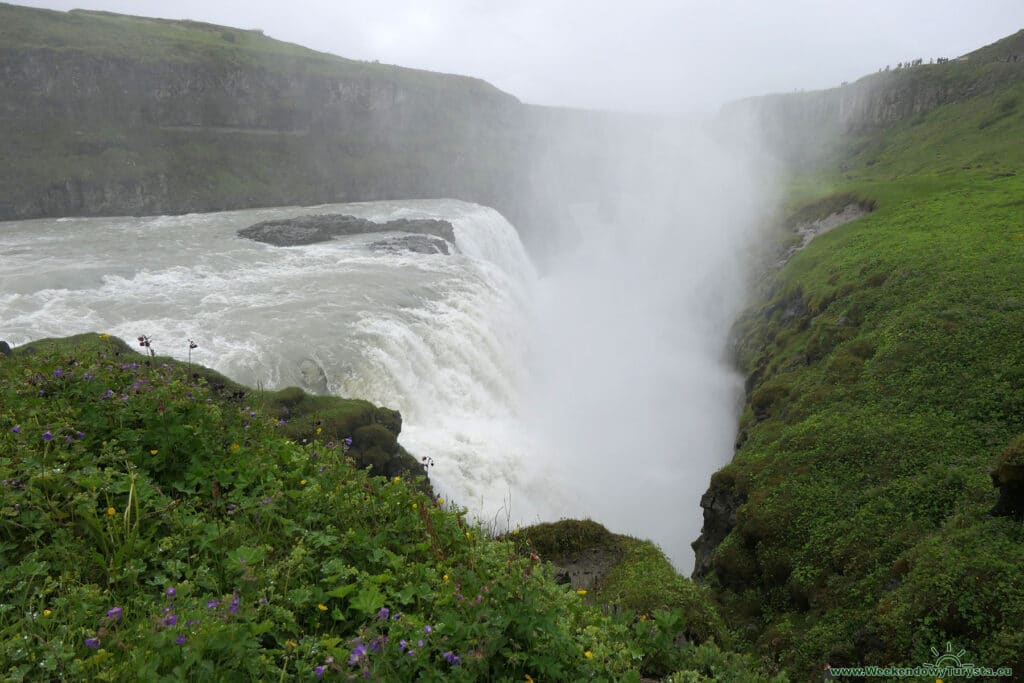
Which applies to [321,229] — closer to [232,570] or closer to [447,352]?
[447,352]

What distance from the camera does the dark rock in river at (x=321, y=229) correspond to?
46906 mm

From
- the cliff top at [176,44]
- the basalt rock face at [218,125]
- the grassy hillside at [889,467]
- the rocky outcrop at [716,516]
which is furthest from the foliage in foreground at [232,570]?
the cliff top at [176,44]

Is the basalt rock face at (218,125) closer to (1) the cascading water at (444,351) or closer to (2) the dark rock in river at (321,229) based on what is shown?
(1) the cascading water at (444,351)

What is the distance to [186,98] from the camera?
9712 cm

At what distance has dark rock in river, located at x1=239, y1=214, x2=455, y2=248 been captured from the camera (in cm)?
4691

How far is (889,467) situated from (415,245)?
35.7 meters

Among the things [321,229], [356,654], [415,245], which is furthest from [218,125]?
[356,654]

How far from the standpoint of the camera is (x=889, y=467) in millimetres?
12266

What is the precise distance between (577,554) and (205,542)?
8242mm

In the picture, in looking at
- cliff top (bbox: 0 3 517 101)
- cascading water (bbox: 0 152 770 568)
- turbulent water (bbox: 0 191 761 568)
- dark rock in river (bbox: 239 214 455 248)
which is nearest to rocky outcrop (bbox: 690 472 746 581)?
cascading water (bbox: 0 152 770 568)

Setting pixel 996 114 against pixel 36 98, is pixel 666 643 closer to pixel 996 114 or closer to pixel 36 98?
pixel 996 114

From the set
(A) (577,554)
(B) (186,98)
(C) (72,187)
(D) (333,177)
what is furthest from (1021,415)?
(B) (186,98)

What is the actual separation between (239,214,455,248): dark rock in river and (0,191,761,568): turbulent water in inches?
73.7

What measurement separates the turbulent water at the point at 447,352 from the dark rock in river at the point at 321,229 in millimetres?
1871
